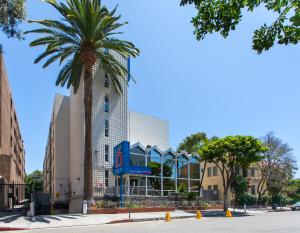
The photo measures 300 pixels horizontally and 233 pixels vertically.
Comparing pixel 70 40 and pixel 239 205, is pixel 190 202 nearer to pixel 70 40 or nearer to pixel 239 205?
pixel 239 205

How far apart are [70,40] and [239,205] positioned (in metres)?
31.4

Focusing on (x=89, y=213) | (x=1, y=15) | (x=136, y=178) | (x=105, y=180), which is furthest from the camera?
(x=136, y=178)

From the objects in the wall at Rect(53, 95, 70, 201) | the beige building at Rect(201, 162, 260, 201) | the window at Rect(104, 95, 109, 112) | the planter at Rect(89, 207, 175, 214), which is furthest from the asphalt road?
the beige building at Rect(201, 162, 260, 201)

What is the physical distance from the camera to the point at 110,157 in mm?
39875

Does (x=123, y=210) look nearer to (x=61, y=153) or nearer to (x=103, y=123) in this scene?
(x=103, y=123)

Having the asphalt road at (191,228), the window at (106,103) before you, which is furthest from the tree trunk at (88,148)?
the asphalt road at (191,228)

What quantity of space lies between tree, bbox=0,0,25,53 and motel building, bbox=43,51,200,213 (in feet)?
66.1

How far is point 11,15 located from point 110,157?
25993mm

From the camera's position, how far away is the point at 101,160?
3909cm

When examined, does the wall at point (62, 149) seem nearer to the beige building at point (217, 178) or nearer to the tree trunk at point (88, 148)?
the tree trunk at point (88, 148)

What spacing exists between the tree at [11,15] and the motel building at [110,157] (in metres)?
20.1

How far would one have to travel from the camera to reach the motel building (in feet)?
126

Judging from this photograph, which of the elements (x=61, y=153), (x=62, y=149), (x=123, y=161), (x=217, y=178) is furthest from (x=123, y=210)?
(x=217, y=178)

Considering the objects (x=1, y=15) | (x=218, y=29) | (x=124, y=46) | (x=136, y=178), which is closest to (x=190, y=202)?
(x=136, y=178)
